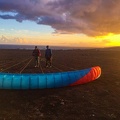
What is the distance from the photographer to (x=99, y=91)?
13547 mm

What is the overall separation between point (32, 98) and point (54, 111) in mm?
2182

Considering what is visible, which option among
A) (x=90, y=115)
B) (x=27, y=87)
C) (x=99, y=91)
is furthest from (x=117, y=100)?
(x=27, y=87)

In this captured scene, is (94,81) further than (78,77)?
Yes

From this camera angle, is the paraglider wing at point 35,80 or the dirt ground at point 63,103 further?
the paraglider wing at point 35,80

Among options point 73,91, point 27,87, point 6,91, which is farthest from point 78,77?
point 6,91

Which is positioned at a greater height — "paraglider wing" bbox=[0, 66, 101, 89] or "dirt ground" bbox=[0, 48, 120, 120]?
"paraglider wing" bbox=[0, 66, 101, 89]

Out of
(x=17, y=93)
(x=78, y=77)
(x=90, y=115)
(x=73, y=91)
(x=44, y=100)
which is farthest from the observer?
(x=78, y=77)

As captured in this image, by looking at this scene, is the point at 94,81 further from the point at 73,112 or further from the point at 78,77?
the point at 73,112

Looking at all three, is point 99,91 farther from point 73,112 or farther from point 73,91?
point 73,112

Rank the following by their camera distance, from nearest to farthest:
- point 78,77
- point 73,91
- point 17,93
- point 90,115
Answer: point 90,115 → point 17,93 → point 73,91 → point 78,77

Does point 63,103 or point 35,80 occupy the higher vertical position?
point 35,80

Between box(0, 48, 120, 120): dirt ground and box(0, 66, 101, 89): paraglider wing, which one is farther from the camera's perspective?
box(0, 66, 101, 89): paraglider wing

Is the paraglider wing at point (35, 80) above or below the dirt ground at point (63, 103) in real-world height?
above

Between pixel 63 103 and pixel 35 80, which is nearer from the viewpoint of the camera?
pixel 63 103
